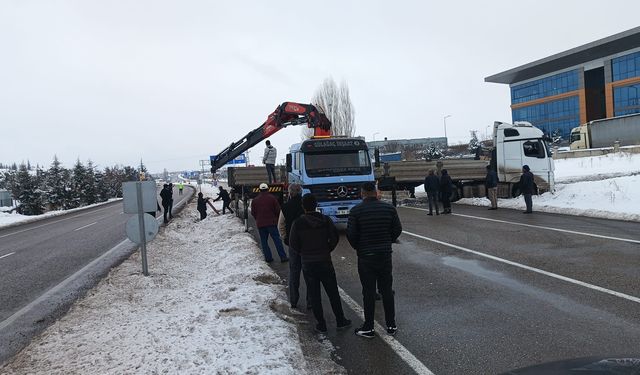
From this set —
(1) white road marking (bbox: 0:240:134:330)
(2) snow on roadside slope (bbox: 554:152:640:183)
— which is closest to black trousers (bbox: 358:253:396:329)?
(1) white road marking (bbox: 0:240:134:330)

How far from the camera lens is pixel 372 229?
17.7 feet

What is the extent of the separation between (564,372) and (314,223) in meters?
3.74

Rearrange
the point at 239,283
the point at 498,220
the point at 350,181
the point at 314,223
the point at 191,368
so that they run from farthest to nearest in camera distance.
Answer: the point at 498,220 → the point at 350,181 → the point at 239,283 → the point at 314,223 → the point at 191,368

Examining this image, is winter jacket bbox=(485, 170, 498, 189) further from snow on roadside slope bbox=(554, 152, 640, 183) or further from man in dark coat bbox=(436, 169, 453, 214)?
snow on roadside slope bbox=(554, 152, 640, 183)

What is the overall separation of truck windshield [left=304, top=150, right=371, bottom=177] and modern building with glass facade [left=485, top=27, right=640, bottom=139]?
2574 inches

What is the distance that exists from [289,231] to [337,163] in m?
6.28

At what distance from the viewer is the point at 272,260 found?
10430 mm

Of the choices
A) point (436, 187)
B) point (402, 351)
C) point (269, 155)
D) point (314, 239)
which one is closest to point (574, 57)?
point (436, 187)

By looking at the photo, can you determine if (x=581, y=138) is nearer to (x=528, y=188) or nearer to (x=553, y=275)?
(x=528, y=188)

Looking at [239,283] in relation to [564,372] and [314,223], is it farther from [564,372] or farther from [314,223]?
[564,372]

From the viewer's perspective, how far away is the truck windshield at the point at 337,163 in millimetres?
13750

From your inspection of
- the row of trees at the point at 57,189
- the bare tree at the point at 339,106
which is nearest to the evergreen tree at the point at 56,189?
the row of trees at the point at 57,189

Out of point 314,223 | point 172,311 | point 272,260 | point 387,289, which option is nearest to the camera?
point 387,289

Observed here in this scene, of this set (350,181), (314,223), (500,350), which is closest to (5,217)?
(350,181)
